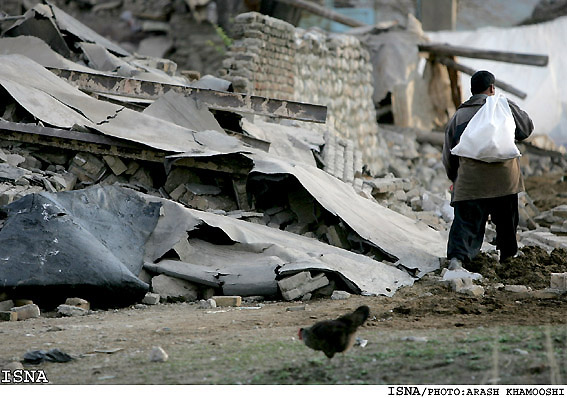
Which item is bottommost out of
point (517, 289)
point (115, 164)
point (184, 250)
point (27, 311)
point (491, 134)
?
point (517, 289)

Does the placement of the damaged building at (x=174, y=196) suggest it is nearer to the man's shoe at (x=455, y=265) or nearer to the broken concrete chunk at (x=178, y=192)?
the broken concrete chunk at (x=178, y=192)

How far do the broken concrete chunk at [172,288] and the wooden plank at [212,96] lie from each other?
264 centimetres

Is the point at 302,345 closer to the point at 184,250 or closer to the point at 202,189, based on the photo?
the point at 184,250

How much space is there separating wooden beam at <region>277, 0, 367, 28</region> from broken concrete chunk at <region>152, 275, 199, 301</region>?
36.6 feet

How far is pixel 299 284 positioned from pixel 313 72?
679 cm

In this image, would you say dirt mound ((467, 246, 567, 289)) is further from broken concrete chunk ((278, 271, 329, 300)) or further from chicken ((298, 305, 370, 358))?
chicken ((298, 305, 370, 358))

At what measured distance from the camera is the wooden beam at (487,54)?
45.1ft

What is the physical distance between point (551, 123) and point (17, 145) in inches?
471

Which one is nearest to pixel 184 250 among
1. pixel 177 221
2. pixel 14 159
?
pixel 177 221

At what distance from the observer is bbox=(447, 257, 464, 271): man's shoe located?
257 inches

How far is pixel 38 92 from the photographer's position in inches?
290

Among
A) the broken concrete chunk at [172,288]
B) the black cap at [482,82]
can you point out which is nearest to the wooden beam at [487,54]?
the black cap at [482,82]

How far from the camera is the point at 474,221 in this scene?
22.2 ft
